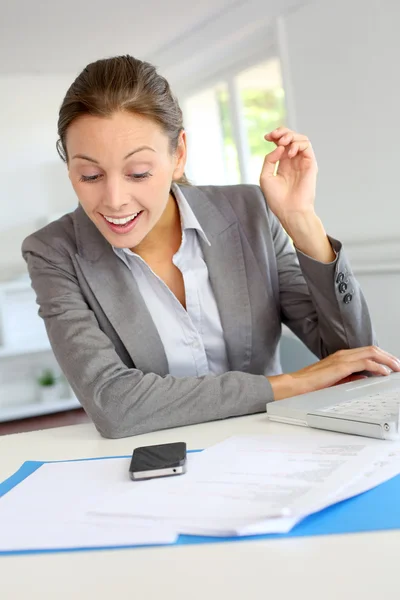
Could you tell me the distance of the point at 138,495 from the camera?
0.88 metres

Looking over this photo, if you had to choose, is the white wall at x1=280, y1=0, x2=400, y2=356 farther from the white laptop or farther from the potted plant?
the potted plant

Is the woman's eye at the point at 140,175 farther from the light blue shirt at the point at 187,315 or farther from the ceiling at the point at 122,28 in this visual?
the ceiling at the point at 122,28

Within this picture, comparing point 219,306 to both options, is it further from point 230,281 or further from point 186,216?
point 186,216

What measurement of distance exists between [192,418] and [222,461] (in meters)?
0.31

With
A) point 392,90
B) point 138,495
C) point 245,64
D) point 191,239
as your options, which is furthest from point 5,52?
→ point 138,495

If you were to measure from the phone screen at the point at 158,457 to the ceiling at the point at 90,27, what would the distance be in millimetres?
3543

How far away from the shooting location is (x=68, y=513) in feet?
2.81

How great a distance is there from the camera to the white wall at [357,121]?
11.2 ft

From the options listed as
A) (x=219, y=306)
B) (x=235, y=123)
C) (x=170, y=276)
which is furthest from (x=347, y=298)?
(x=235, y=123)

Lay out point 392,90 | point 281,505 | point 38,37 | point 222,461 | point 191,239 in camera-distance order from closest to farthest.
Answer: point 281,505, point 222,461, point 191,239, point 392,90, point 38,37

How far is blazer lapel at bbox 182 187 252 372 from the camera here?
5.35 feet

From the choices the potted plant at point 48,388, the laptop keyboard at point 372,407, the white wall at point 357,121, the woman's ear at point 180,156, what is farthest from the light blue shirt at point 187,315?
the potted plant at point 48,388

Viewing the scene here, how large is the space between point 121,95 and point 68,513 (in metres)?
0.89

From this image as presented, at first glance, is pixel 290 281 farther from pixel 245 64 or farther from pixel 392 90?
pixel 245 64
